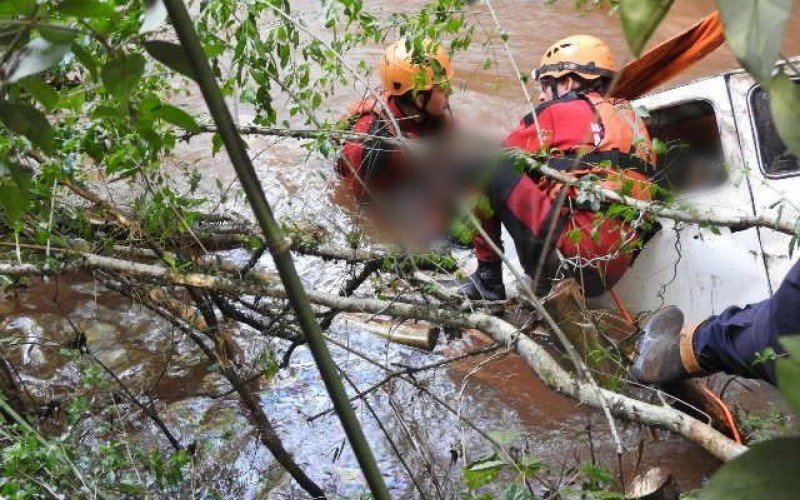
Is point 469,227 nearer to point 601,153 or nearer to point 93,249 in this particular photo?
point 601,153

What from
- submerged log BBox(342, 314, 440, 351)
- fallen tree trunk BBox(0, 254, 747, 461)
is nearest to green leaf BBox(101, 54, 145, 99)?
fallen tree trunk BBox(0, 254, 747, 461)

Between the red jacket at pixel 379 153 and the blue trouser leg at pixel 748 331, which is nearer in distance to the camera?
the blue trouser leg at pixel 748 331

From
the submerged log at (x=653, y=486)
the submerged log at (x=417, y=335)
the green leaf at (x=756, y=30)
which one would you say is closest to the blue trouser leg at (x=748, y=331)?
the submerged log at (x=653, y=486)

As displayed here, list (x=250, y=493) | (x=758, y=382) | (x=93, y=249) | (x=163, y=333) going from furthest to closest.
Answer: (x=163, y=333) < (x=758, y=382) < (x=250, y=493) < (x=93, y=249)

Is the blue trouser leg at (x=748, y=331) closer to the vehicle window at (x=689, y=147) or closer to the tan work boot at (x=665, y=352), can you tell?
the tan work boot at (x=665, y=352)

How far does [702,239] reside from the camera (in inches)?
142

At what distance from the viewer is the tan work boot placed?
352cm

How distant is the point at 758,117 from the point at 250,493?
2.79 metres

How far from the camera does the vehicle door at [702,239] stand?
3.79 metres

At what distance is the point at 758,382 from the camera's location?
13.3ft

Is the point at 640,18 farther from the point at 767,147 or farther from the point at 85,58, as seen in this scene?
the point at 767,147

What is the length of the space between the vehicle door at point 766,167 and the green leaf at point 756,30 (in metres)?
3.45

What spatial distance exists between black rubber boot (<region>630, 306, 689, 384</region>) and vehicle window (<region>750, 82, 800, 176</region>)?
0.78 metres

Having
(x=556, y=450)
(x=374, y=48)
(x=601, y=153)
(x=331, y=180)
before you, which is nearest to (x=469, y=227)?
(x=601, y=153)
